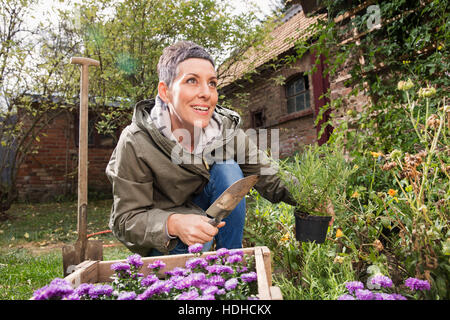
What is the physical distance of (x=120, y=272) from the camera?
1080mm

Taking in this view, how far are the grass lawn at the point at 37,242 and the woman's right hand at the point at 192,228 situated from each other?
1.49 m

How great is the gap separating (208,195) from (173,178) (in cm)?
30

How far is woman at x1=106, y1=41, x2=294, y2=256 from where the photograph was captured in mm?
1427

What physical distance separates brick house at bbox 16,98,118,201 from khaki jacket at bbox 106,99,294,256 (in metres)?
7.28

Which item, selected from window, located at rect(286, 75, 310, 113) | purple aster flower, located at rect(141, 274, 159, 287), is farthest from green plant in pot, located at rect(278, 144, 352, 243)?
window, located at rect(286, 75, 310, 113)

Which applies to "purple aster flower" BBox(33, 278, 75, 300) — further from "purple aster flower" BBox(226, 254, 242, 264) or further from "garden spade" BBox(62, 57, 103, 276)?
"garden spade" BBox(62, 57, 103, 276)

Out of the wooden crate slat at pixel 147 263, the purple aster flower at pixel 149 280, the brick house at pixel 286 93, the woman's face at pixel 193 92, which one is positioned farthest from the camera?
the brick house at pixel 286 93

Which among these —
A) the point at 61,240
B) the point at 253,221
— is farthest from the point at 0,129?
the point at 253,221

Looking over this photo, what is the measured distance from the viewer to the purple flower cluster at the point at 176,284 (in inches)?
32.2

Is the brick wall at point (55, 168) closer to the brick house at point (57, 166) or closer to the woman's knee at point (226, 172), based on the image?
the brick house at point (57, 166)

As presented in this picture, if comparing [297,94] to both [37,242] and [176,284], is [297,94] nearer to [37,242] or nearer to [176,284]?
[37,242]

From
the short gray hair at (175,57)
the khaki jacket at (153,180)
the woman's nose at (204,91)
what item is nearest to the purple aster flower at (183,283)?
the khaki jacket at (153,180)

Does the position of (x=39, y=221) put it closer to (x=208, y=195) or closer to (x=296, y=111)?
(x=208, y=195)

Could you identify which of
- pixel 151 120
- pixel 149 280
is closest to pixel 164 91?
pixel 151 120
